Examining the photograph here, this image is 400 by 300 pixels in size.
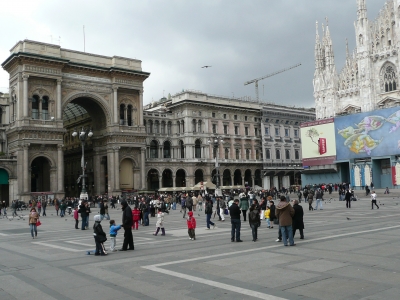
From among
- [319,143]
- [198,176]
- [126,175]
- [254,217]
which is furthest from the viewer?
[198,176]

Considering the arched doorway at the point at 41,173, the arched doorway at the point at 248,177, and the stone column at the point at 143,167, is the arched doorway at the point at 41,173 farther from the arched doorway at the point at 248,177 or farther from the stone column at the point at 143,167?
the arched doorway at the point at 248,177

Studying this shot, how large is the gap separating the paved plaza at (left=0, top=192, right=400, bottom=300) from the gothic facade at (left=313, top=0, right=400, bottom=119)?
188 ft

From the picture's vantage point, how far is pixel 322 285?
8.77 meters

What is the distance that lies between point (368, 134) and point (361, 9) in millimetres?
22549

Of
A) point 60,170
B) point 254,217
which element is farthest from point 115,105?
point 254,217

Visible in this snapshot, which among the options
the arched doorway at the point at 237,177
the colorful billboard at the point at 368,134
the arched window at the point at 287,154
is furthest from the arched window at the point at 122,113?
the arched window at the point at 287,154

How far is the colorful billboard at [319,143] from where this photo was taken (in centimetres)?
6781

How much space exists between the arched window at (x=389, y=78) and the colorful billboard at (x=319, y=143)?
11.0 metres

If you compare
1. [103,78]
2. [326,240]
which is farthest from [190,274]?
[103,78]

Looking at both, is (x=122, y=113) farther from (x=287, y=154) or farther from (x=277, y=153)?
(x=287, y=154)

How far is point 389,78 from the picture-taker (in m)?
69.1

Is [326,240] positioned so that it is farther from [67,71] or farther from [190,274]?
[67,71]

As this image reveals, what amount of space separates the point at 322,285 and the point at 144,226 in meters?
17.0

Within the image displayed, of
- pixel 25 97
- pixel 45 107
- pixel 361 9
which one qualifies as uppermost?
pixel 361 9
